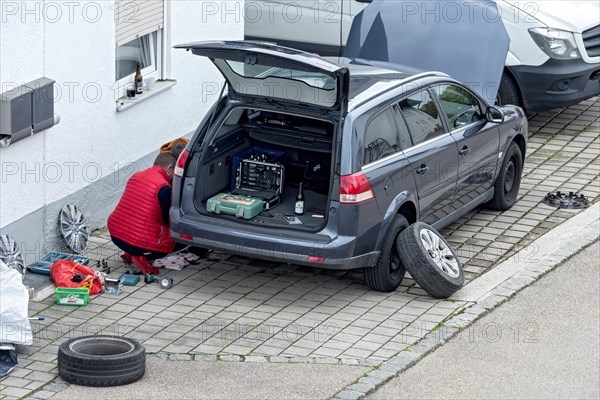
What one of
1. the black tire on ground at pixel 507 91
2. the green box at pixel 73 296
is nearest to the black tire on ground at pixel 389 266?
the green box at pixel 73 296

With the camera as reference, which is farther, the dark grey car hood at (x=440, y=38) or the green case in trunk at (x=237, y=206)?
the dark grey car hood at (x=440, y=38)

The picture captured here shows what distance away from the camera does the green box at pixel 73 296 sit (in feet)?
34.0

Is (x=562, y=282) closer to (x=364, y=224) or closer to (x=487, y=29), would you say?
(x=364, y=224)

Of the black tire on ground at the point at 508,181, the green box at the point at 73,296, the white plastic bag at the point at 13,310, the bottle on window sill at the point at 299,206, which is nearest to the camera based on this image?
the white plastic bag at the point at 13,310

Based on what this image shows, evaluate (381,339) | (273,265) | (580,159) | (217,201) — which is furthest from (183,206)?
(580,159)

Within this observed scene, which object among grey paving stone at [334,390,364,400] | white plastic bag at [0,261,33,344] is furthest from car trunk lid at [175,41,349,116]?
grey paving stone at [334,390,364,400]

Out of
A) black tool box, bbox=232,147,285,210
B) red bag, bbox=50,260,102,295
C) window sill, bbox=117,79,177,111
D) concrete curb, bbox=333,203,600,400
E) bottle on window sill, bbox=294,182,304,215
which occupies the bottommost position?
concrete curb, bbox=333,203,600,400

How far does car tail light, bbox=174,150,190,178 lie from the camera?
10844 millimetres

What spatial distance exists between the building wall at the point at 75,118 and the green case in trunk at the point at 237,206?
1.56 meters

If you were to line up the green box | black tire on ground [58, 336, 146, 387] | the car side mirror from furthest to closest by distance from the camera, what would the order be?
the car side mirror < the green box < black tire on ground [58, 336, 146, 387]

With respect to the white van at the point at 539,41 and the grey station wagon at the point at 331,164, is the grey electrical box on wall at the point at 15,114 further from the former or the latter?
the white van at the point at 539,41

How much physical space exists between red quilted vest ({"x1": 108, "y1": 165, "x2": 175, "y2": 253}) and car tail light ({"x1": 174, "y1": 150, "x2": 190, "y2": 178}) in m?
0.29

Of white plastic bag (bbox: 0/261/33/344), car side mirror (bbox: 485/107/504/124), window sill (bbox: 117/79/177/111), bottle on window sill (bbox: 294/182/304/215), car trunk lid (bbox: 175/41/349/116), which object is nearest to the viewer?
white plastic bag (bbox: 0/261/33/344)

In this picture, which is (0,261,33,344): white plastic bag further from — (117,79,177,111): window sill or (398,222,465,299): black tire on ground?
(398,222,465,299): black tire on ground
